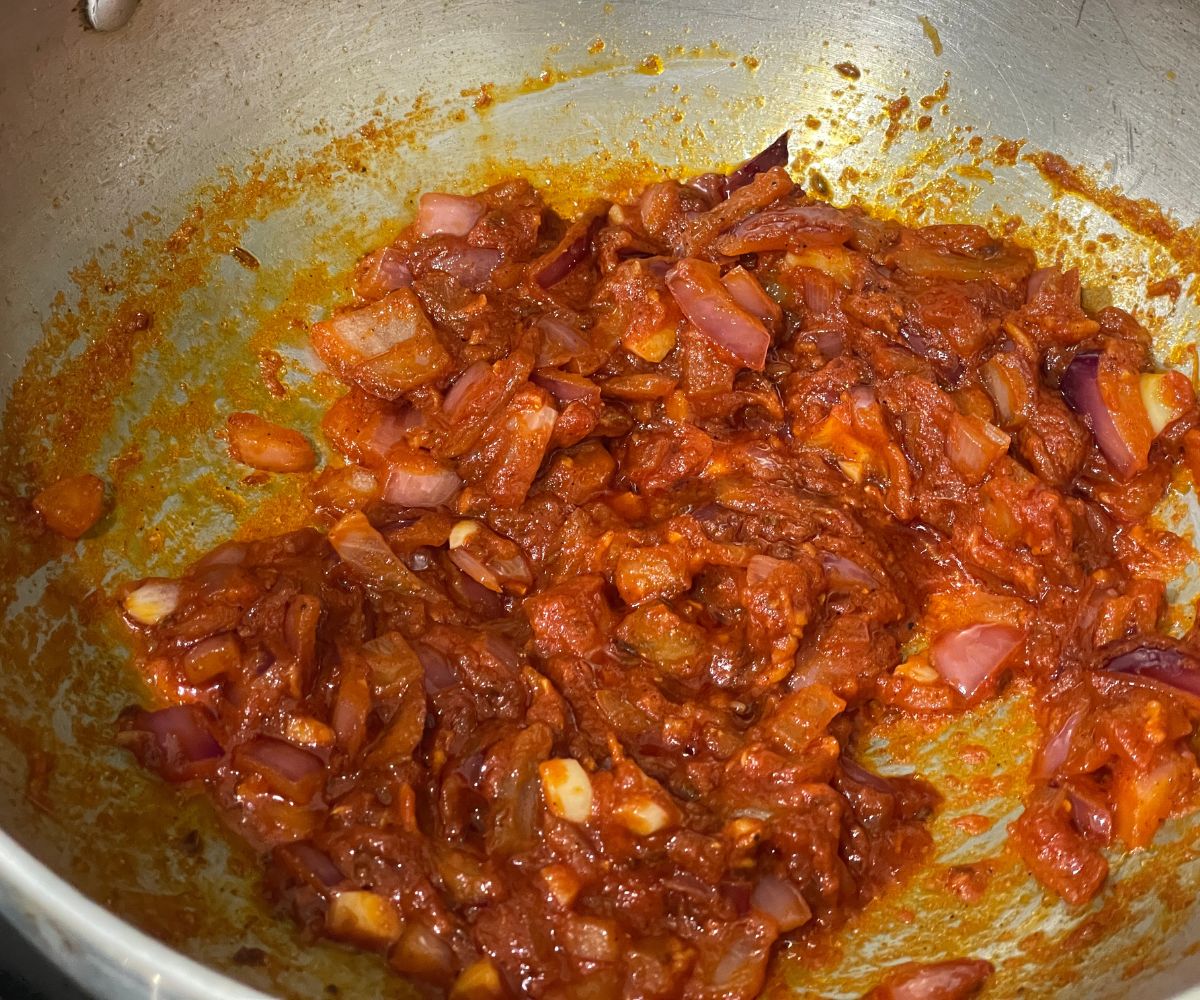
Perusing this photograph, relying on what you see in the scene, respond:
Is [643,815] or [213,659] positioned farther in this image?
[213,659]

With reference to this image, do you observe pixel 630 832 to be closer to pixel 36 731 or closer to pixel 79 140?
pixel 36 731

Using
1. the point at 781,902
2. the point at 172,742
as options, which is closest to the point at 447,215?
the point at 172,742

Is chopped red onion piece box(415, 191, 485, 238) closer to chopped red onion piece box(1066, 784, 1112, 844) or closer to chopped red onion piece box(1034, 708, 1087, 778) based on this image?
chopped red onion piece box(1034, 708, 1087, 778)

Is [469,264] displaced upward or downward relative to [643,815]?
upward

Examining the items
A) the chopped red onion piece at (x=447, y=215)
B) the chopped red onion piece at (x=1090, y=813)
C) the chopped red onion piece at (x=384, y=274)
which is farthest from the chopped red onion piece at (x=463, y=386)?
the chopped red onion piece at (x=1090, y=813)

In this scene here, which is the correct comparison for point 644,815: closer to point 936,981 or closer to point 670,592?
point 670,592

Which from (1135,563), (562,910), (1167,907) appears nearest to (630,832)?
(562,910)
